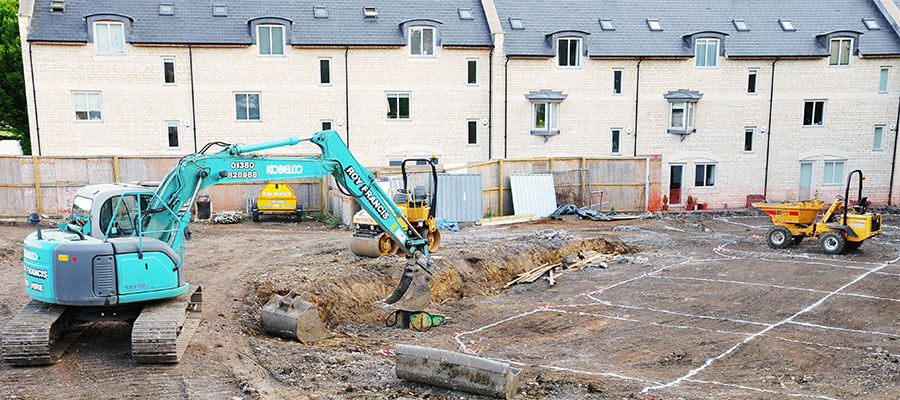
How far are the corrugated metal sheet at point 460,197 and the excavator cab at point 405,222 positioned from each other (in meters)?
7.14

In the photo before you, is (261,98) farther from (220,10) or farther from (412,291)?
(412,291)

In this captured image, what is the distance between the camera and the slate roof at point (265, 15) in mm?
28188

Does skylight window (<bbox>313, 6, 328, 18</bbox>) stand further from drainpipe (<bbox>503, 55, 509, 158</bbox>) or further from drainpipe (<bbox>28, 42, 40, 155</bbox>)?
drainpipe (<bbox>28, 42, 40, 155</bbox>)

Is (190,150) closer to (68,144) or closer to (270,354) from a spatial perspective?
(68,144)

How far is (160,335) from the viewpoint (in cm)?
1012

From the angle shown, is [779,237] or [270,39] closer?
[779,237]

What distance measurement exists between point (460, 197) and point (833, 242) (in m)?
12.5

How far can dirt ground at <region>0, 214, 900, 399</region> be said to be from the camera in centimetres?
1033

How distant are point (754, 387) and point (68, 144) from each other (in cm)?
2828

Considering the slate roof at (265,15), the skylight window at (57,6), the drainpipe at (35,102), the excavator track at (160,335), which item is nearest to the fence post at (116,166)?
the drainpipe at (35,102)

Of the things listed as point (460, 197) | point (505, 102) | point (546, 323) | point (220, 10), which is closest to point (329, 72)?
point (220, 10)

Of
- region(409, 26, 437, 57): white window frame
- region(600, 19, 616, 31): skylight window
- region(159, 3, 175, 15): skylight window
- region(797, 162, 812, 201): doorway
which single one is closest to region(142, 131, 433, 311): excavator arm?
region(409, 26, 437, 57): white window frame

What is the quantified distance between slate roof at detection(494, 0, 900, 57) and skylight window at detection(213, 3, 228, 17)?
12723 millimetres

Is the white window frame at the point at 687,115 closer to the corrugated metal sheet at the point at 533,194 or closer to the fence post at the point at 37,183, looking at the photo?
the corrugated metal sheet at the point at 533,194
